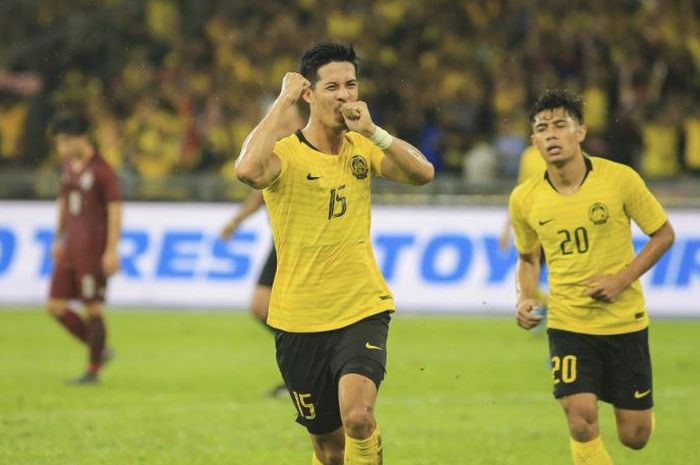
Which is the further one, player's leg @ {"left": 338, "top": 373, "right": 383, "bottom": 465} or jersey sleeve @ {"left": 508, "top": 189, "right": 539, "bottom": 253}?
jersey sleeve @ {"left": 508, "top": 189, "right": 539, "bottom": 253}

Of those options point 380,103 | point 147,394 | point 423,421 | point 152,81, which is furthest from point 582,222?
point 152,81

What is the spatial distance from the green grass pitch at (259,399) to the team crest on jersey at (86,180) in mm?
1818

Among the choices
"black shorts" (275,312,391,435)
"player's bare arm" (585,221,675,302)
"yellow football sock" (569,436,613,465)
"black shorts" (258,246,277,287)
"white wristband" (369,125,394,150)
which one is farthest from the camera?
"black shorts" (258,246,277,287)

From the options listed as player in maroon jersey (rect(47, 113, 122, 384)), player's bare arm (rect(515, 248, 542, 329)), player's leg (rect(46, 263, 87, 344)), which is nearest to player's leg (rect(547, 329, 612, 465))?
player's bare arm (rect(515, 248, 542, 329))

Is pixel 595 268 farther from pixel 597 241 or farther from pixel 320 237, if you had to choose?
pixel 320 237

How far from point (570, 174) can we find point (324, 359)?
1.90 m

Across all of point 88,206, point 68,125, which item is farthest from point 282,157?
point 88,206

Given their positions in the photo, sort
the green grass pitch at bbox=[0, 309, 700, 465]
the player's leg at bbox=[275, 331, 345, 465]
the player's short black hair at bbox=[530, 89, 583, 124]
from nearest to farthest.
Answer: the player's leg at bbox=[275, 331, 345, 465] < the player's short black hair at bbox=[530, 89, 583, 124] < the green grass pitch at bbox=[0, 309, 700, 465]

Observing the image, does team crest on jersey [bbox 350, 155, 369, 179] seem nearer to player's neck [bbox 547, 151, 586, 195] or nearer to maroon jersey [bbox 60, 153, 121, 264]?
player's neck [bbox 547, 151, 586, 195]

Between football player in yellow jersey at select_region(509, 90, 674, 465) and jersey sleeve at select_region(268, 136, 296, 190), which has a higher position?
jersey sleeve at select_region(268, 136, 296, 190)

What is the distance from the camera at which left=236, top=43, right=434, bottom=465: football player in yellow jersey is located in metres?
6.79

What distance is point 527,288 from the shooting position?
26.0 ft

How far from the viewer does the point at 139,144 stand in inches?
861

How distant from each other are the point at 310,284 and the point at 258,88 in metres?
16.1
